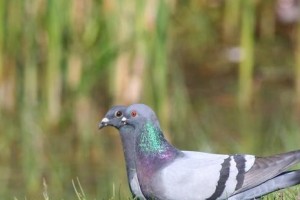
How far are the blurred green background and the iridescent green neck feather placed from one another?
2.82 m

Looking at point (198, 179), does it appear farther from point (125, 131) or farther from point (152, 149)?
point (125, 131)

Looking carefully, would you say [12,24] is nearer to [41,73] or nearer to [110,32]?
[110,32]

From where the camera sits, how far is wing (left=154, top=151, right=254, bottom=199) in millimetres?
4516

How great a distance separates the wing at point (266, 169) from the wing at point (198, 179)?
0.03 meters

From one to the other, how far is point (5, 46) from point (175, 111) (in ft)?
4.88

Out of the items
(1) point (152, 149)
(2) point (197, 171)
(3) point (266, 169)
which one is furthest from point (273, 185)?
(1) point (152, 149)

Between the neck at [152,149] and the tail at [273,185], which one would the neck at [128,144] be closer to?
the neck at [152,149]

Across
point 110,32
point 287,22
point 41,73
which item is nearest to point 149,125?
point 110,32

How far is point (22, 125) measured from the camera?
913cm

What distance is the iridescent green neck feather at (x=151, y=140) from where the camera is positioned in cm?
469

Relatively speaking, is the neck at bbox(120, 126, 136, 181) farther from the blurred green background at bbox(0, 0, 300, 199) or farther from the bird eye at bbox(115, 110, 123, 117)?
the blurred green background at bbox(0, 0, 300, 199)

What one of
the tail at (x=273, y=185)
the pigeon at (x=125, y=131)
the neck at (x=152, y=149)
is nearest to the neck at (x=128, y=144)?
the pigeon at (x=125, y=131)

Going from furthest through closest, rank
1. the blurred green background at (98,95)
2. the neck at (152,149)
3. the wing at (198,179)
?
the blurred green background at (98,95), the neck at (152,149), the wing at (198,179)

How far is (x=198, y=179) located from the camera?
14.9 feet
